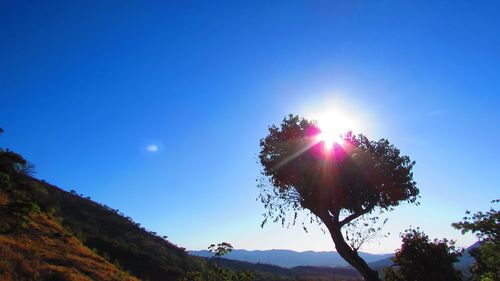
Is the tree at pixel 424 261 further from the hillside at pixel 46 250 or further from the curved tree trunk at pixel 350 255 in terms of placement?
the hillside at pixel 46 250

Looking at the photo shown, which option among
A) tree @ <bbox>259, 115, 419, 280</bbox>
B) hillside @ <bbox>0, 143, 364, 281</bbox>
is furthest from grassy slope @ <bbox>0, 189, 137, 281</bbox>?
tree @ <bbox>259, 115, 419, 280</bbox>

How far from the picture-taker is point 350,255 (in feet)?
81.3

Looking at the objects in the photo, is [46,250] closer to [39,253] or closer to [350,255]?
[39,253]

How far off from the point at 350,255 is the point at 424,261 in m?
6.34

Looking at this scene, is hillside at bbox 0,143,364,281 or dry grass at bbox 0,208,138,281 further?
hillside at bbox 0,143,364,281

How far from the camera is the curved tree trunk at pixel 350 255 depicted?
2428 centimetres

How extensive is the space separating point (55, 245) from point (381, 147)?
29127 millimetres

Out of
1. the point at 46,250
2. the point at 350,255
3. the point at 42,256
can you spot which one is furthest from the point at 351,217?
the point at 46,250

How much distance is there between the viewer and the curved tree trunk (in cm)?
2428

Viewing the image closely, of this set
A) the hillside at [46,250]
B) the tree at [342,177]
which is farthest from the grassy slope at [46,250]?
Result: the tree at [342,177]

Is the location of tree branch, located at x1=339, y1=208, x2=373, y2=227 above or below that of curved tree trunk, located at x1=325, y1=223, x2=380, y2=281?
above

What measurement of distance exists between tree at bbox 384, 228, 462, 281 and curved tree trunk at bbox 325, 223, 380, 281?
4.53 m

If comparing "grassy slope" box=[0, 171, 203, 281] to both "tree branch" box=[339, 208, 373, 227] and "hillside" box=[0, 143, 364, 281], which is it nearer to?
"hillside" box=[0, 143, 364, 281]

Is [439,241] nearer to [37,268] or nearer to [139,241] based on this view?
[37,268]
